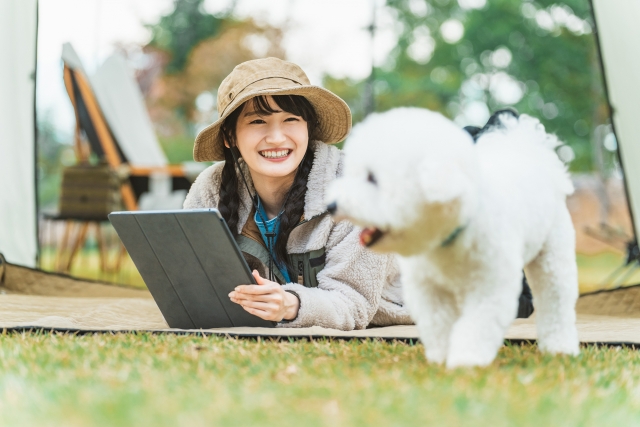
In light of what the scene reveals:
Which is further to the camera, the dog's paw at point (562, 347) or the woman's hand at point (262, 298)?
the woman's hand at point (262, 298)

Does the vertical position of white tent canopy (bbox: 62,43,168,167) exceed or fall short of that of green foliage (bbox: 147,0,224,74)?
it falls short

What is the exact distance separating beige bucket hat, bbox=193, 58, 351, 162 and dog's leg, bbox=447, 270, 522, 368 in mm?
1154

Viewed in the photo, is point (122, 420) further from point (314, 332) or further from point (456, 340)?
point (314, 332)

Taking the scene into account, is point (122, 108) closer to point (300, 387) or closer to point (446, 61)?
point (300, 387)

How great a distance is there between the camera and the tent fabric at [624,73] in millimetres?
3605

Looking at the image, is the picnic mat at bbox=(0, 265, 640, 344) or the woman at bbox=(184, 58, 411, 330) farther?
the woman at bbox=(184, 58, 411, 330)

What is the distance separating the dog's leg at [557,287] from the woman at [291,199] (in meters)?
0.78

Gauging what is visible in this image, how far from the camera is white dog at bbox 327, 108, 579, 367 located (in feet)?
4.31

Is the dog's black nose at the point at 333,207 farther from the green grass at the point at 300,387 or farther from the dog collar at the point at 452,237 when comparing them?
→ the green grass at the point at 300,387

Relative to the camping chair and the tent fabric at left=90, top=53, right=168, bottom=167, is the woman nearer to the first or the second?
the camping chair

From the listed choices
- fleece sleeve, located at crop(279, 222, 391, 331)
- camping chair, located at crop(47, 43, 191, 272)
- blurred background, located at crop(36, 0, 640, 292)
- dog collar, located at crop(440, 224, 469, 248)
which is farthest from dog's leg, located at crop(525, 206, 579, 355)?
blurred background, located at crop(36, 0, 640, 292)

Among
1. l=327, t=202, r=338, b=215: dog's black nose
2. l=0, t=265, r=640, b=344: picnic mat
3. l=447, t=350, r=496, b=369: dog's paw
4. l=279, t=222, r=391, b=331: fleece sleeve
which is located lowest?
l=0, t=265, r=640, b=344: picnic mat

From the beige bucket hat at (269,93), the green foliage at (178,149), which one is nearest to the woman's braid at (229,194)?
the beige bucket hat at (269,93)

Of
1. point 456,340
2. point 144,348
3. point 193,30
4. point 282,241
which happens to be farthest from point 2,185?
point 193,30
